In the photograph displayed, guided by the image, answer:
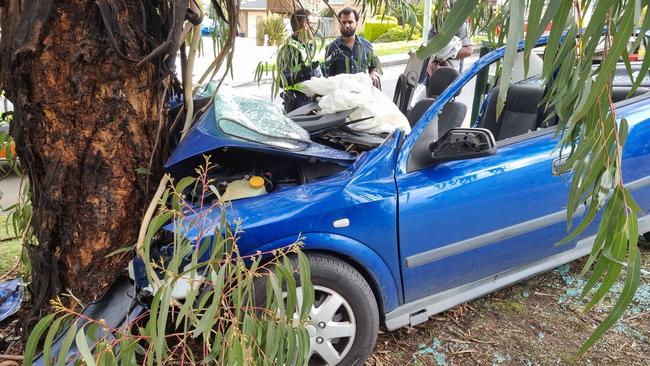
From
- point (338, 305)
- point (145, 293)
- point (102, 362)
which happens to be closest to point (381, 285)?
point (338, 305)

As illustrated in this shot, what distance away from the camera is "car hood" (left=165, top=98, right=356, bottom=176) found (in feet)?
7.50

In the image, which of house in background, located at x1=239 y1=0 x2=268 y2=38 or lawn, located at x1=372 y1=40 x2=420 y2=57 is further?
lawn, located at x1=372 y1=40 x2=420 y2=57

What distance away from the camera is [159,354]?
1.25 meters

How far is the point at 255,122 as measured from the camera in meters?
2.58

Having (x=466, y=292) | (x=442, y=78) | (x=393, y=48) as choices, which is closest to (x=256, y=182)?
(x=466, y=292)

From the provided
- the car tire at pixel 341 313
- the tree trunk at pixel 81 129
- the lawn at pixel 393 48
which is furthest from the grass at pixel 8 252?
the lawn at pixel 393 48

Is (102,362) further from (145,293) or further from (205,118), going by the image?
(205,118)

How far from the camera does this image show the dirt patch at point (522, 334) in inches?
107

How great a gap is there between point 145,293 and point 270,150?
791mm

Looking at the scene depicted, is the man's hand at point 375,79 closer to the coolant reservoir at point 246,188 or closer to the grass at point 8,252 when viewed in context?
the coolant reservoir at point 246,188

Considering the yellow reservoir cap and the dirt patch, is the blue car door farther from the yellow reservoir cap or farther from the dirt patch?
the yellow reservoir cap

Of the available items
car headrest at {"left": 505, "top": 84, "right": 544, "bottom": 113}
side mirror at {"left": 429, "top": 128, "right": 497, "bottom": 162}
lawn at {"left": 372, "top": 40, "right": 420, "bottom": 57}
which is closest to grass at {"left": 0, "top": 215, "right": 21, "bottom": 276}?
side mirror at {"left": 429, "top": 128, "right": 497, "bottom": 162}

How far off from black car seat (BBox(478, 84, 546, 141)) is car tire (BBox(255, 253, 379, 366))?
1.78 meters

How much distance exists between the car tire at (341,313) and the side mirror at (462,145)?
71 centimetres
